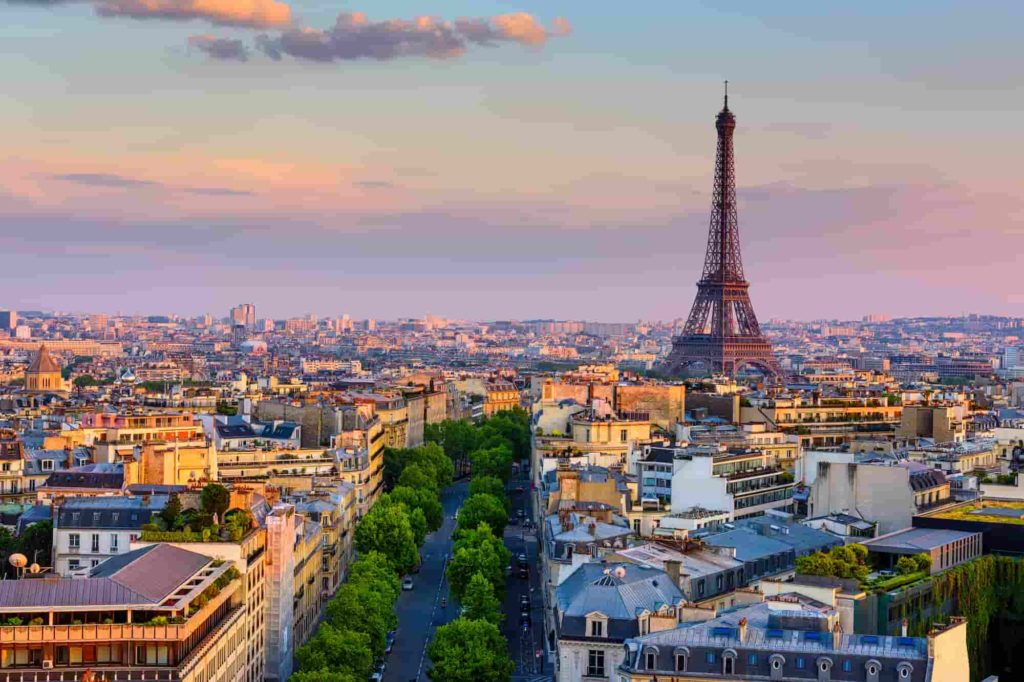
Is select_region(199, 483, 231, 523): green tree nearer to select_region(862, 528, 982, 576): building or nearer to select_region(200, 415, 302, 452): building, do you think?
select_region(862, 528, 982, 576): building

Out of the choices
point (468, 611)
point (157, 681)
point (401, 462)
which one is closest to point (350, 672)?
point (468, 611)

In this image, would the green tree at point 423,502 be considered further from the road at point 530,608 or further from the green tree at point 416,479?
the green tree at point 416,479

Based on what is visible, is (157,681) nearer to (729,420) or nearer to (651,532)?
(651,532)

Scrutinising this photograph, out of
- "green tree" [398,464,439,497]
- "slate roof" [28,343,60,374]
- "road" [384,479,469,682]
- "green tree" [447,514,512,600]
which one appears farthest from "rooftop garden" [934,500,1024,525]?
"slate roof" [28,343,60,374]

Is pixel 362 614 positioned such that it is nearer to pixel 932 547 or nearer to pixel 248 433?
pixel 932 547

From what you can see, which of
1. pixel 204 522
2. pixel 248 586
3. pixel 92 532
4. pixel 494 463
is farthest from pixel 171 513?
pixel 494 463

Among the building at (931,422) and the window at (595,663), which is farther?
the building at (931,422)

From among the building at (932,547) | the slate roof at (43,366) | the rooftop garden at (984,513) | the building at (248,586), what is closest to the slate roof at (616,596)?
the building at (932,547)
